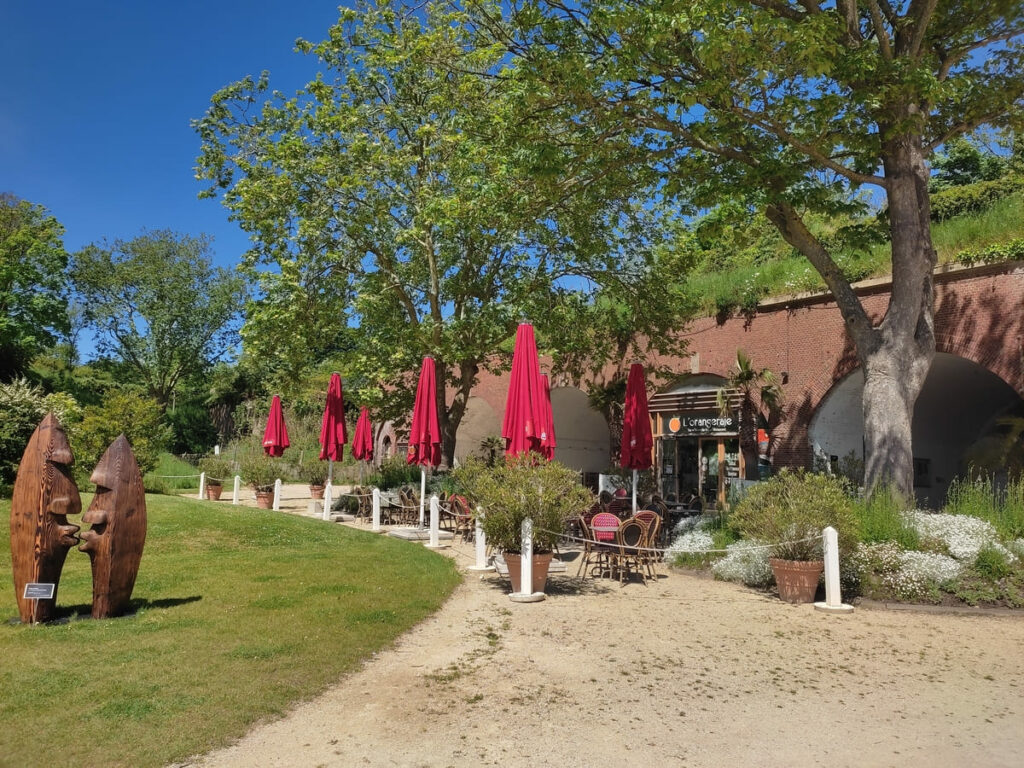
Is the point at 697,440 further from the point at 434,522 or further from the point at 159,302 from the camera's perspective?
the point at 159,302

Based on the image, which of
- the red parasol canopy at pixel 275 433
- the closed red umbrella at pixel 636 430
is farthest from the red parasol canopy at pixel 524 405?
the red parasol canopy at pixel 275 433

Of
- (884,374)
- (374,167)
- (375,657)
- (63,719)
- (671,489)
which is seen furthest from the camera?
(671,489)

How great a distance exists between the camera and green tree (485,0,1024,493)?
360 inches

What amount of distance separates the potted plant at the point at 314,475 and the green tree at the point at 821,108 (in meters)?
13.9

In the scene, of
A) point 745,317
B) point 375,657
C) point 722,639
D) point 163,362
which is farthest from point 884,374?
point 163,362

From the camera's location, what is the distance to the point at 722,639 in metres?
6.57

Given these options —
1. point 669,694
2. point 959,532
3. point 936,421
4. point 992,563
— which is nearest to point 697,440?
point 936,421

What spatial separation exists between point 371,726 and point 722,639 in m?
3.61

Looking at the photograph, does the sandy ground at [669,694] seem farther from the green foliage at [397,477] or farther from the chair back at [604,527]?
the green foliage at [397,477]

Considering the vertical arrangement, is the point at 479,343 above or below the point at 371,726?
above

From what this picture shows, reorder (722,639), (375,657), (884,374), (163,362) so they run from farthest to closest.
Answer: (163,362) → (884,374) → (722,639) → (375,657)

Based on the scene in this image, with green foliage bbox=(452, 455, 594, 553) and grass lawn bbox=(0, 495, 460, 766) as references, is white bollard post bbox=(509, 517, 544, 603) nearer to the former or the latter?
green foliage bbox=(452, 455, 594, 553)

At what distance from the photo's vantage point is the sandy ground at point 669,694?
3998 millimetres

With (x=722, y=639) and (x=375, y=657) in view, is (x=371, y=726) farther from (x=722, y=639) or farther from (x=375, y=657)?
(x=722, y=639)
